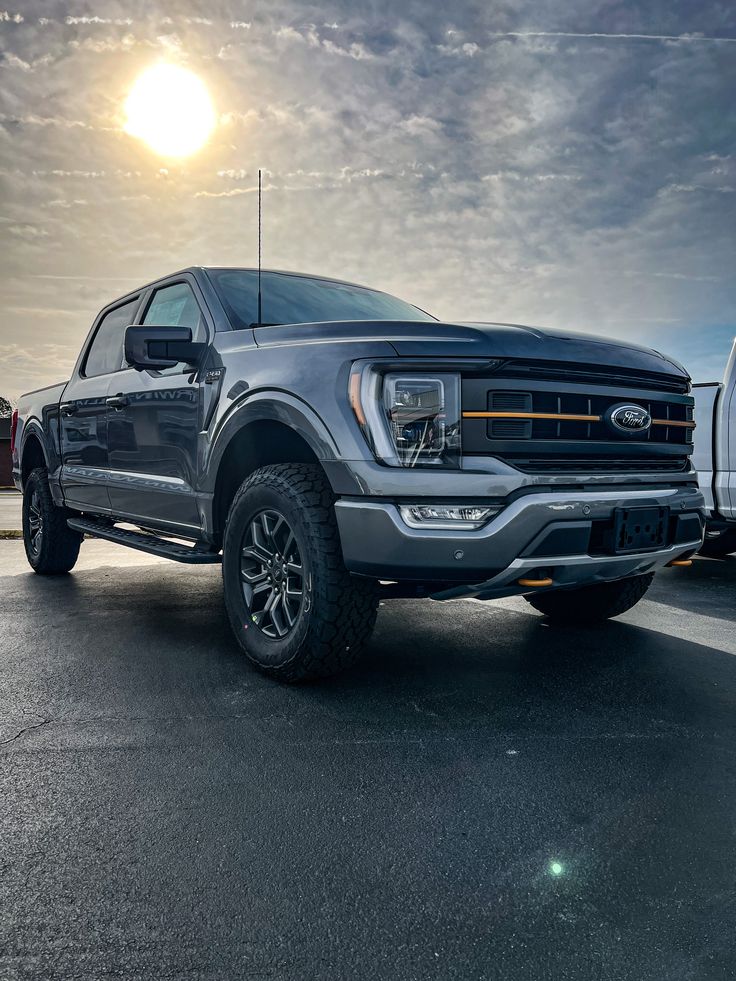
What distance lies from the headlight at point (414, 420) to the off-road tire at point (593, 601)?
1.72m

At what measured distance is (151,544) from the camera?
15.4ft

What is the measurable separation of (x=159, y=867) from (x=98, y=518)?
4.33m

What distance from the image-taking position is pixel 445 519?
314cm

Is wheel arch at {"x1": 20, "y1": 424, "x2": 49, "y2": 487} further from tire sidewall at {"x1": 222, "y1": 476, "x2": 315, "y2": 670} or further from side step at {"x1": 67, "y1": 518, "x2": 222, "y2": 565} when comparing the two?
tire sidewall at {"x1": 222, "y1": 476, "x2": 315, "y2": 670}

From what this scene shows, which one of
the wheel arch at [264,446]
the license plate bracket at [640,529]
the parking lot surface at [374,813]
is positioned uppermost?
the wheel arch at [264,446]

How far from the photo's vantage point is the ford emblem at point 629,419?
3.58m

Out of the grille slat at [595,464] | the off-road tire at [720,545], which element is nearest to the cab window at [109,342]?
the grille slat at [595,464]

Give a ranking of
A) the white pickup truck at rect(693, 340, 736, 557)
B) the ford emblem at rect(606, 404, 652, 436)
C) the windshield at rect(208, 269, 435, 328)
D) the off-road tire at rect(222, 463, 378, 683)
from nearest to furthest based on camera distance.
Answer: the off-road tire at rect(222, 463, 378, 683) < the ford emblem at rect(606, 404, 652, 436) < the windshield at rect(208, 269, 435, 328) < the white pickup truck at rect(693, 340, 736, 557)

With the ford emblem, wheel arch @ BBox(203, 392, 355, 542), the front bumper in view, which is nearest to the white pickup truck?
the ford emblem

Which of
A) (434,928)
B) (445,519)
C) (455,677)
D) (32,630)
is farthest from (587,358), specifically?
(32,630)

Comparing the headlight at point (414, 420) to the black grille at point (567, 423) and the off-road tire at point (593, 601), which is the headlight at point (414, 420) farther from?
the off-road tire at point (593, 601)

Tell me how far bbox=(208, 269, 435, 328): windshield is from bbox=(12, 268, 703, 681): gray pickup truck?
0.06ft

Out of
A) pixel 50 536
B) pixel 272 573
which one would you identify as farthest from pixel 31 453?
pixel 272 573

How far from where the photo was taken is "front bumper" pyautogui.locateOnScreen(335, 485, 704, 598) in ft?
10.2
